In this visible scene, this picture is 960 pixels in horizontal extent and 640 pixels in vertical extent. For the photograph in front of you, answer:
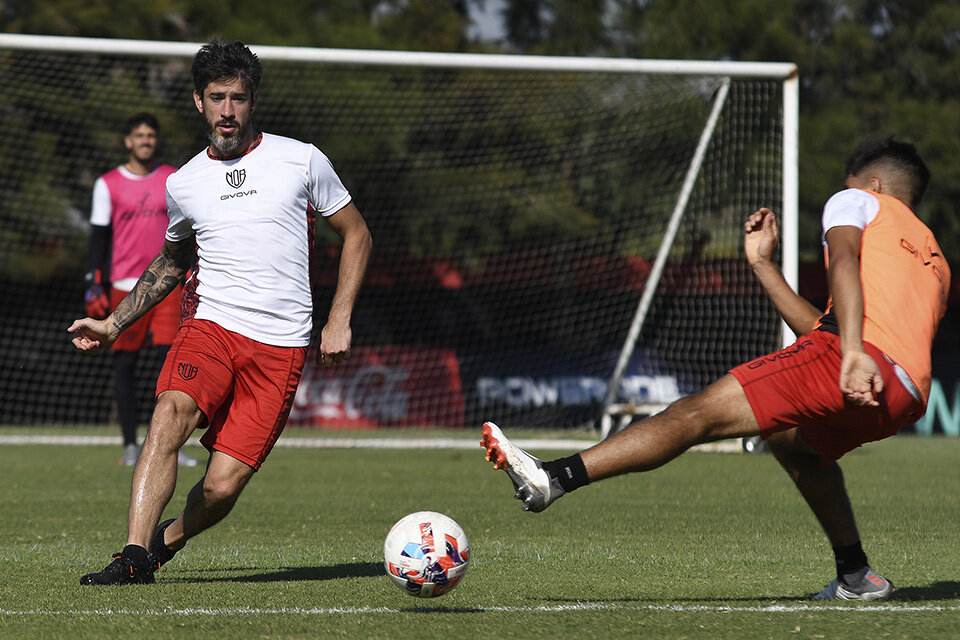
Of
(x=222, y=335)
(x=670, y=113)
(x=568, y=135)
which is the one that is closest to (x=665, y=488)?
(x=222, y=335)

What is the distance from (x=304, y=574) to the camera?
205 inches

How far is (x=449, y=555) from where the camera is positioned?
171 inches

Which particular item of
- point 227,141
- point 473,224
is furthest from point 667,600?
point 473,224

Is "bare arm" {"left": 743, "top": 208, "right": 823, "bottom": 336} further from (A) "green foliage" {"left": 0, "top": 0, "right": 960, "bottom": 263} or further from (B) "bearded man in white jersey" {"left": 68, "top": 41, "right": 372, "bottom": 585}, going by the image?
(A) "green foliage" {"left": 0, "top": 0, "right": 960, "bottom": 263}

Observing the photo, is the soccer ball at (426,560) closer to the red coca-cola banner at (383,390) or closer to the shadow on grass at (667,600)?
the shadow on grass at (667,600)

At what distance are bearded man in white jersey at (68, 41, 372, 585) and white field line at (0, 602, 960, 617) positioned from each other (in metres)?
0.67

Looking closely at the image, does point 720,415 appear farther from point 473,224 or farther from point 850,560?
point 473,224

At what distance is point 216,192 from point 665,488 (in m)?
5.05

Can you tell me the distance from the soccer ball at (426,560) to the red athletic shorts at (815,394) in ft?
3.73

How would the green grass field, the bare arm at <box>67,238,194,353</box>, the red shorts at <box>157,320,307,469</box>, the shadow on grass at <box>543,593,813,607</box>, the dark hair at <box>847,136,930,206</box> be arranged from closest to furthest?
the green grass field, the shadow on grass at <box>543,593,813,607</box>, the dark hair at <box>847,136,930,206</box>, the red shorts at <box>157,320,307,469</box>, the bare arm at <box>67,238,194,353</box>

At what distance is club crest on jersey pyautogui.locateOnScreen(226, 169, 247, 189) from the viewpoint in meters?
5.05

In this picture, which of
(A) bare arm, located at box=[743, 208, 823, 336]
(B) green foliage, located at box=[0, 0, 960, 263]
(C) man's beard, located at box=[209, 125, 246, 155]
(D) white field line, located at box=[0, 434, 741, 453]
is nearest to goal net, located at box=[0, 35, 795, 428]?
(D) white field line, located at box=[0, 434, 741, 453]

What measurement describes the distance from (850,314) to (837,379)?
0.25 meters

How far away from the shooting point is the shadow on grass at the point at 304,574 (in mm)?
5047
